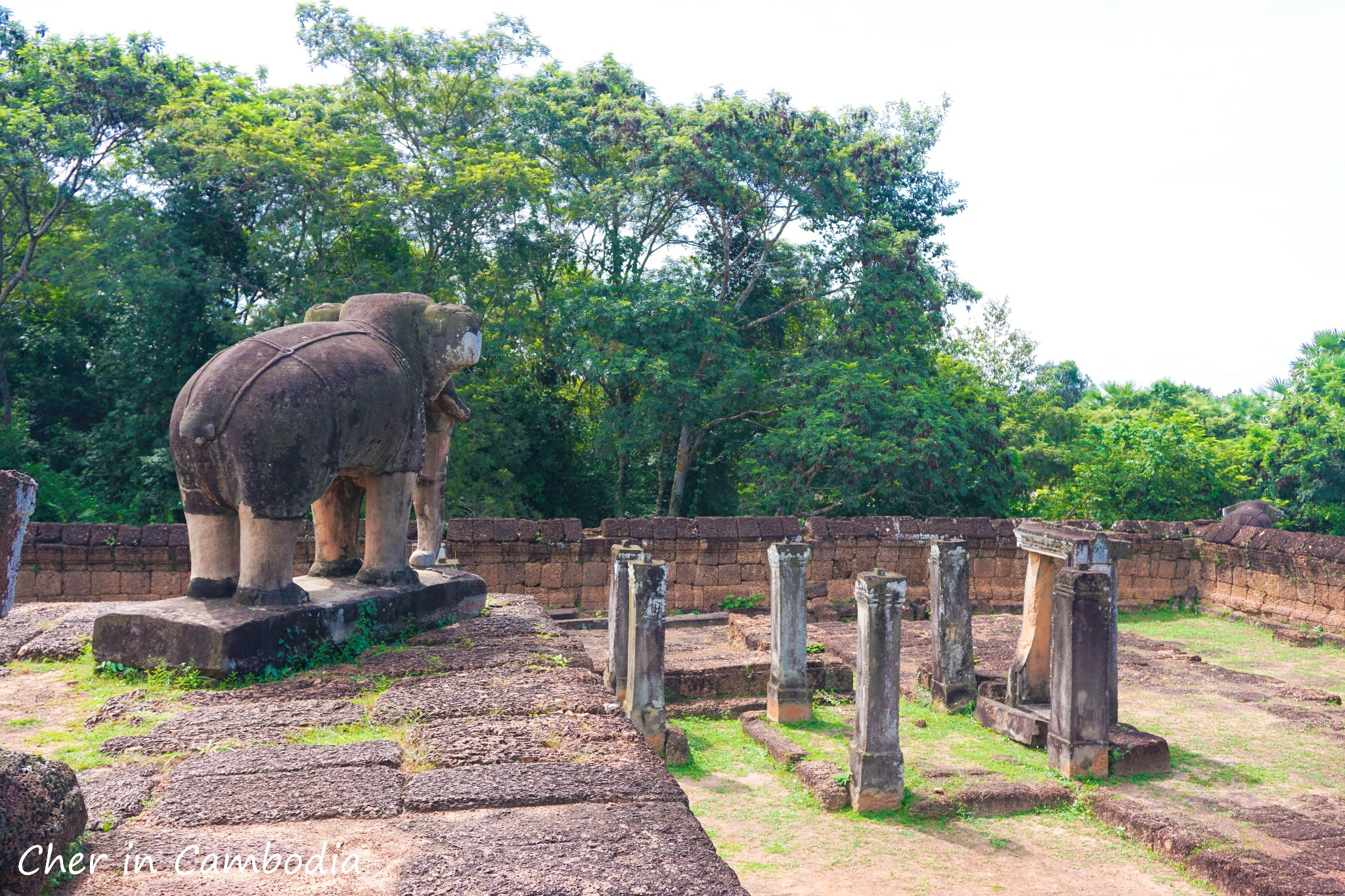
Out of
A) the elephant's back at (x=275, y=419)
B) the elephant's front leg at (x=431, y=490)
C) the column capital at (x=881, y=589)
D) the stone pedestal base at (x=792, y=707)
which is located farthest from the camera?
the stone pedestal base at (x=792, y=707)

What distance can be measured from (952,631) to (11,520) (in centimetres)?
730

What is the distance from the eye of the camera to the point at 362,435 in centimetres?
455

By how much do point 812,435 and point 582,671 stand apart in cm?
1144

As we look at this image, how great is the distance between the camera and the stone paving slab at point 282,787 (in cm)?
250

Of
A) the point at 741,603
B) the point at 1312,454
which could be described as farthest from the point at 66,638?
the point at 1312,454

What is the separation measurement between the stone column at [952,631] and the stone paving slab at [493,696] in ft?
16.2

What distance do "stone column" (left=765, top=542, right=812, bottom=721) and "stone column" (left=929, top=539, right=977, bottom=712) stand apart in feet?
4.07

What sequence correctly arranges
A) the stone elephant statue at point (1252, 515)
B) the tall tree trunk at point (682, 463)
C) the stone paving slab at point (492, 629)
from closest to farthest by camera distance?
the stone paving slab at point (492, 629)
the stone elephant statue at point (1252, 515)
the tall tree trunk at point (682, 463)

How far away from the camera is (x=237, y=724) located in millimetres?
3256

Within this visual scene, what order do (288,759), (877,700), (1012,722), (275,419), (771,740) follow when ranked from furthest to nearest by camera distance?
(1012,722) → (771,740) → (877,700) → (275,419) → (288,759)

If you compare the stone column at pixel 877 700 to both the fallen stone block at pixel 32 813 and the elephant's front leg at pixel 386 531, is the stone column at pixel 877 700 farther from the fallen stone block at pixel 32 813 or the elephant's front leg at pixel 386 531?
the fallen stone block at pixel 32 813

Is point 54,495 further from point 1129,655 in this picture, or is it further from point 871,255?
point 1129,655

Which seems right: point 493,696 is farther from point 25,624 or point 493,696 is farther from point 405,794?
point 25,624

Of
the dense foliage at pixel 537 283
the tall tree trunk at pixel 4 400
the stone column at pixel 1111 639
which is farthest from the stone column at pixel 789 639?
the tall tree trunk at pixel 4 400
